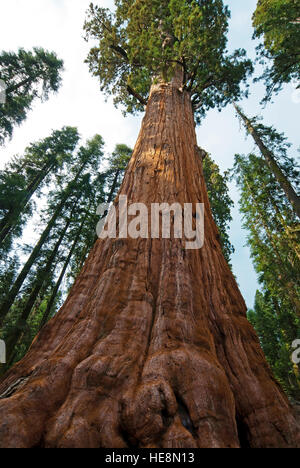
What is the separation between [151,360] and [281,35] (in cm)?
1274

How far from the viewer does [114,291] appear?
2045 millimetres

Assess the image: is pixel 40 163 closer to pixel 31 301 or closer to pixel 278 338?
pixel 31 301

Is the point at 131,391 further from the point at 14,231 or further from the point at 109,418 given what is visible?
the point at 14,231

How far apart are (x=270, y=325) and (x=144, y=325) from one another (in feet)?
66.2

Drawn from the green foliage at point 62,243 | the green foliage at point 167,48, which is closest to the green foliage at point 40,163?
the green foliage at point 62,243

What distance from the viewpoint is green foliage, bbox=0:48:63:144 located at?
13.0 m

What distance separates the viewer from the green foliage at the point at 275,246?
12.0 meters

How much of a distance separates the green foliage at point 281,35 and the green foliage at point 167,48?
9.15 feet

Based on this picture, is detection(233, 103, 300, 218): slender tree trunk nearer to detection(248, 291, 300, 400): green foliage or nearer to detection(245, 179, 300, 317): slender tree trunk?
detection(245, 179, 300, 317): slender tree trunk

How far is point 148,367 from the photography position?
4.87 ft
